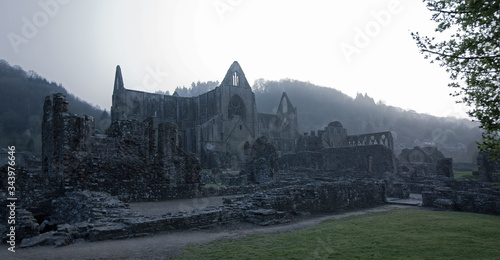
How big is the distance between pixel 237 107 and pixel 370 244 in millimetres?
53864

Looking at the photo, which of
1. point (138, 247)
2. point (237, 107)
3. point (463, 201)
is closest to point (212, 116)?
point (237, 107)

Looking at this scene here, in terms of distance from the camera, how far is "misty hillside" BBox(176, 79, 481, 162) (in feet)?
334

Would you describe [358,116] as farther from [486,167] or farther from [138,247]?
[138,247]

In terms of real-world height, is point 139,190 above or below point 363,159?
below

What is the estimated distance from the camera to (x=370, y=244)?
6738mm

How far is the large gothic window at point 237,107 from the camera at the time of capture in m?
59.5

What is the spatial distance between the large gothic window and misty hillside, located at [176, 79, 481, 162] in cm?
5092

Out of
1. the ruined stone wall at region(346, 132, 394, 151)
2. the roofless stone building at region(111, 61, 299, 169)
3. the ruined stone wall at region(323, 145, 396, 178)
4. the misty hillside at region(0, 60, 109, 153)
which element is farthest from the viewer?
the misty hillside at region(0, 60, 109, 153)

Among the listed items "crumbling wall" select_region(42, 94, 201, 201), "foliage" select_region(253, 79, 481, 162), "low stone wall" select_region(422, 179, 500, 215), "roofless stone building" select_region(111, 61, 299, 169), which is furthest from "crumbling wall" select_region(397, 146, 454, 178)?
"foliage" select_region(253, 79, 481, 162)

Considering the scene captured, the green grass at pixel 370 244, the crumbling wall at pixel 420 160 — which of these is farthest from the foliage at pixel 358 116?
the green grass at pixel 370 244

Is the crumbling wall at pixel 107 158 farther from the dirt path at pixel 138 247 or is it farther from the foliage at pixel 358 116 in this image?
the foliage at pixel 358 116

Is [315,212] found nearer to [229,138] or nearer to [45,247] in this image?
[45,247]

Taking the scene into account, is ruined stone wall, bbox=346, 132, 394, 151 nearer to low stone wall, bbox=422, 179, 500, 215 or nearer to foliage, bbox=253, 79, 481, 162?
low stone wall, bbox=422, 179, 500, 215

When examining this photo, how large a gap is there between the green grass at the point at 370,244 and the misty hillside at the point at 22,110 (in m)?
58.2
